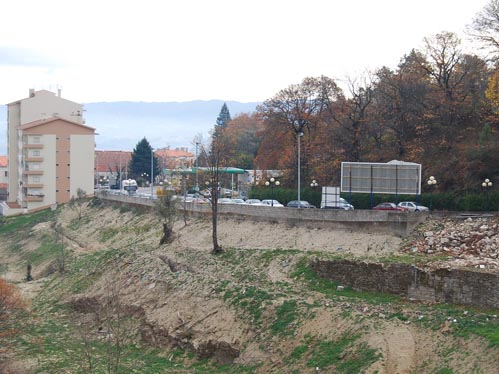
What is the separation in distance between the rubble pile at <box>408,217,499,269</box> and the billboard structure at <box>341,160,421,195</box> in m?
4.18

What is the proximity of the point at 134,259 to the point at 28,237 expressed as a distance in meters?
35.7

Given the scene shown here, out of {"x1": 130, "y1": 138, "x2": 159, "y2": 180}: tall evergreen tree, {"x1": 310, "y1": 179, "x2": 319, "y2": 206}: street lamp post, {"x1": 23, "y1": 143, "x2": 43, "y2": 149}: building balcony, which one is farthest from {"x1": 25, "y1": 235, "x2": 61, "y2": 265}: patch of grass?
{"x1": 130, "y1": 138, "x2": 159, "y2": 180}: tall evergreen tree

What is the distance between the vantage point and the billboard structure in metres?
44.8

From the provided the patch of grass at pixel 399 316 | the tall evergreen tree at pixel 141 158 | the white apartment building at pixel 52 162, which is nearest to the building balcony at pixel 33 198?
the white apartment building at pixel 52 162

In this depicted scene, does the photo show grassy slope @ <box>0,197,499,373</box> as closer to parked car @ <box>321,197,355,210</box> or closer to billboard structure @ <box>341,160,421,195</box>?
billboard structure @ <box>341,160,421,195</box>

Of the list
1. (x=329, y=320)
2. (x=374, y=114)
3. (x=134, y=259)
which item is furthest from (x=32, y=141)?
(x=329, y=320)

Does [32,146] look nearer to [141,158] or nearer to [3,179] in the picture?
[141,158]

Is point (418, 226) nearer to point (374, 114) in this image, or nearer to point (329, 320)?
point (329, 320)

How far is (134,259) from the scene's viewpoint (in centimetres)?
A: 4419

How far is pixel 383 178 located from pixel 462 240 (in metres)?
9.05

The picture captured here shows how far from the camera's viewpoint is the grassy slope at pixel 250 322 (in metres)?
26.7

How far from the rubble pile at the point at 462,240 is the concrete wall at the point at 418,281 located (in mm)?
1425

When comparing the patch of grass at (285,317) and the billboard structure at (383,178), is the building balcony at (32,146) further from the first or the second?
the patch of grass at (285,317)

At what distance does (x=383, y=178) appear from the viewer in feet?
149
